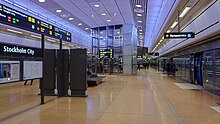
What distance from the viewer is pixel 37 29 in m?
7.26

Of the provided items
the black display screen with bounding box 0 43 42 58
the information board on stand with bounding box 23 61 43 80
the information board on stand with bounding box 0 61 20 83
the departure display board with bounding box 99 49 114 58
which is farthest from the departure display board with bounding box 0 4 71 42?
the departure display board with bounding box 99 49 114 58

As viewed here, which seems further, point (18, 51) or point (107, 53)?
point (107, 53)

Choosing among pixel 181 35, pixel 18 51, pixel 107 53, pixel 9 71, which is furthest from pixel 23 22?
pixel 107 53

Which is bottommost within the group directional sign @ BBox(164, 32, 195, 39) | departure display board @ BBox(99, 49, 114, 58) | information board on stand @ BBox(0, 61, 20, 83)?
information board on stand @ BBox(0, 61, 20, 83)

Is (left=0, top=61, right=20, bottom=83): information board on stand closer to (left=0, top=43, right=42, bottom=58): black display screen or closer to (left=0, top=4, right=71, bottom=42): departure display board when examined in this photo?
(left=0, top=43, right=42, bottom=58): black display screen

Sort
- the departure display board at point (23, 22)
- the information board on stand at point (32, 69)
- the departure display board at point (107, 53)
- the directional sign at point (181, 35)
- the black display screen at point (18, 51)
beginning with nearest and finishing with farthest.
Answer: the black display screen at point (18, 51) < the information board on stand at point (32, 69) < the departure display board at point (23, 22) < the directional sign at point (181, 35) < the departure display board at point (107, 53)

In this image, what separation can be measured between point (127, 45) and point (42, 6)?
10.8 metres

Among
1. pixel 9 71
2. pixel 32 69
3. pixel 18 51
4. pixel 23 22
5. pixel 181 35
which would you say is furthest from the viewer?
pixel 181 35

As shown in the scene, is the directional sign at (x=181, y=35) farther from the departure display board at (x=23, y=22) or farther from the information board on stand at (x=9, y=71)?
the information board on stand at (x=9, y=71)

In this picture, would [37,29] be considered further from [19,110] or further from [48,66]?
[19,110]

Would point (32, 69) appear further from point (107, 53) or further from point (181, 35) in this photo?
point (107, 53)

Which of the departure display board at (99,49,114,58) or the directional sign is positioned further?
the departure display board at (99,49,114,58)

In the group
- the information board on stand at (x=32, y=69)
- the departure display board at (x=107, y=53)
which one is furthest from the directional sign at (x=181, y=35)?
the departure display board at (x=107, y=53)

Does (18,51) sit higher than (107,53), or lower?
lower
